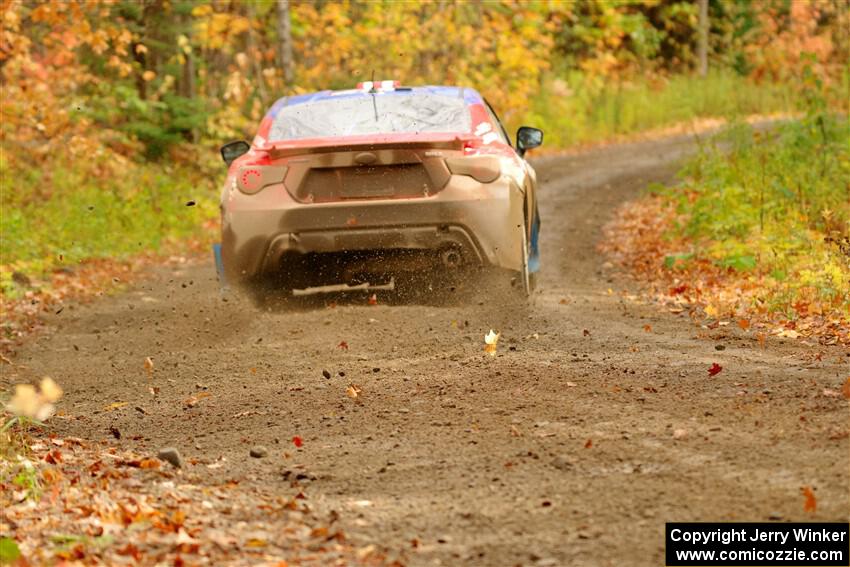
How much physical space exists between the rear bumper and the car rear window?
23.0 inches

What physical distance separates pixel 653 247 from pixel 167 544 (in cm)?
1085

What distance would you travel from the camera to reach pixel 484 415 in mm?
6273

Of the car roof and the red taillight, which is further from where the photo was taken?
the car roof

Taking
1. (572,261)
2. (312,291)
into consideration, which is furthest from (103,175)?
(312,291)

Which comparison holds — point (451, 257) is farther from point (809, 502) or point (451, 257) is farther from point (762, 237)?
point (809, 502)

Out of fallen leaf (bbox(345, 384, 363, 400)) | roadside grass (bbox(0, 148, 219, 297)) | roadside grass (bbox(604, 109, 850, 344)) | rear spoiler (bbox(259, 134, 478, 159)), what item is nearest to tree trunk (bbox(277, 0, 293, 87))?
roadside grass (bbox(0, 148, 219, 297))

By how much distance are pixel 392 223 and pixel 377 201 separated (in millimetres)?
195

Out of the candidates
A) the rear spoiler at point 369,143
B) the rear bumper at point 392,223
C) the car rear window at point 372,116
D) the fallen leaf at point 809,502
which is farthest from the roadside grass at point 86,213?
the fallen leaf at point 809,502

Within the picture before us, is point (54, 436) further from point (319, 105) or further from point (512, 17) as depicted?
point (512, 17)

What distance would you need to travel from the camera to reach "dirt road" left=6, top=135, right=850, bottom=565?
466 centimetres

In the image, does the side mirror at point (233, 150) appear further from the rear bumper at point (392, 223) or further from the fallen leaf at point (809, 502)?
the fallen leaf at point (809, 502)

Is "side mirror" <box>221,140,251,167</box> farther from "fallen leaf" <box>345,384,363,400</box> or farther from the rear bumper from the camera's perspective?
"fallen leaf" <box>345,384,363,400</box>

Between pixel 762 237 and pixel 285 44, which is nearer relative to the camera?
pixel 762 237

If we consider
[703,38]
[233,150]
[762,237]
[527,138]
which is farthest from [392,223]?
[703,38]
